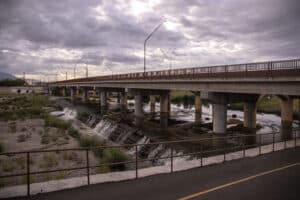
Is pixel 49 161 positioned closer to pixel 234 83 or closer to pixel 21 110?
pixel 234 83

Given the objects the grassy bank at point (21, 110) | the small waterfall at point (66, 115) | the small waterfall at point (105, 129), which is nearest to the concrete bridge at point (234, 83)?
the small waterfall at point (105, 129)

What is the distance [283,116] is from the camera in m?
39.3

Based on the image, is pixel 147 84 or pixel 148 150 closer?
pixel 148 150

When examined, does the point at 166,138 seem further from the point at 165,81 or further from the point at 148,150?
the point at 165,81

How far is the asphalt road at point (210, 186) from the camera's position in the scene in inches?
296

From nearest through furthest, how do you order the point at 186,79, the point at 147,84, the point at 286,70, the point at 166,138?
the point at 286,70, the point at 166,138, the point at 186,79, the point at 147,84

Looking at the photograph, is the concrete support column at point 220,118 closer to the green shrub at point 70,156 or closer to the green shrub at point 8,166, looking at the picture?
the green shrub at point 70,156

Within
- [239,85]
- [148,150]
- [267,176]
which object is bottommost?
[148,150]

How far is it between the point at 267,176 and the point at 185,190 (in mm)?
3773

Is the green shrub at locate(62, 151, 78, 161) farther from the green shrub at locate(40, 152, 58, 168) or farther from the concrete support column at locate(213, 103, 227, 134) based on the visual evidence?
the concrete support column at locate(213, 103, 227, 134)

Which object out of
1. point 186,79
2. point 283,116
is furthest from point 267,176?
point 283,116

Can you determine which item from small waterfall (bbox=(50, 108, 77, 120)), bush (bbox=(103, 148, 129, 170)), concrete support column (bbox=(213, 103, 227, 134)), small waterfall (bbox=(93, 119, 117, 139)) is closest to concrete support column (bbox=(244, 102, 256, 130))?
concrete support column (bbox=(213, 103, 227, 134))

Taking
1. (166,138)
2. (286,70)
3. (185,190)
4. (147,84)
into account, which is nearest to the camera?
(185,190)

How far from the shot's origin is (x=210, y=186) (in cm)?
839
